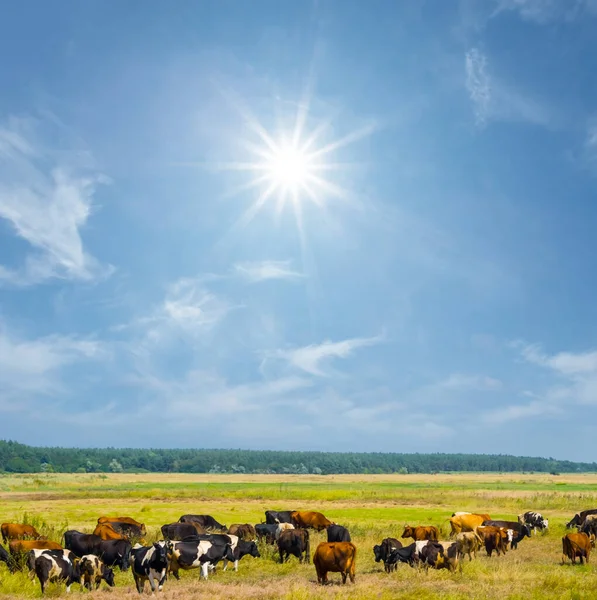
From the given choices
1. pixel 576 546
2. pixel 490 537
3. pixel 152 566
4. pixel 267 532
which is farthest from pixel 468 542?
pixel 152 566

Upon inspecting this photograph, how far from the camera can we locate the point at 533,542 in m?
35.2

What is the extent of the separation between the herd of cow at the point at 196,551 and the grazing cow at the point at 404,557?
4 centimetres

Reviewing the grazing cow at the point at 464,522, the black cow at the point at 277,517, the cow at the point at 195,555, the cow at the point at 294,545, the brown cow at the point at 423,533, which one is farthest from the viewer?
the black cow at the point at 277,517

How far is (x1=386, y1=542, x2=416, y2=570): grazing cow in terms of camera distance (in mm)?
23672

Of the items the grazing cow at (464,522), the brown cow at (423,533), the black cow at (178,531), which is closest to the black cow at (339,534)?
the brown cow at (423,533)

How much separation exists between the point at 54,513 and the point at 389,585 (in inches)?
1568

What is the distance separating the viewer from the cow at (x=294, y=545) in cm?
2616

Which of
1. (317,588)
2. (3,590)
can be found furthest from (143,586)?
(317,588)

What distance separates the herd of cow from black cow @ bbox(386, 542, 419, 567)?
36 mm

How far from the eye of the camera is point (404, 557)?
2377 cm

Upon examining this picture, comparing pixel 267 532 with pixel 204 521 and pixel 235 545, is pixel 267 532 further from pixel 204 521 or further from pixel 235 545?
pixel 204 521

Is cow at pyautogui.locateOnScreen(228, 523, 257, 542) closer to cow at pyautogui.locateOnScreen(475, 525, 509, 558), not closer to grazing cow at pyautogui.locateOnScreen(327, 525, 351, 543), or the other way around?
grazing cow at pyautogui.locateOnScreen(327, 525, 351, 543)

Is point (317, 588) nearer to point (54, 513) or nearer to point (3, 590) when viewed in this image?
point (3, 590)

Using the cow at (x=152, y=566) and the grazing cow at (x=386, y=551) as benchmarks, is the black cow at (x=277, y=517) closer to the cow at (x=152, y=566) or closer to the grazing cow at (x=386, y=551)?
the grazing cow at (x=386, y=551)
